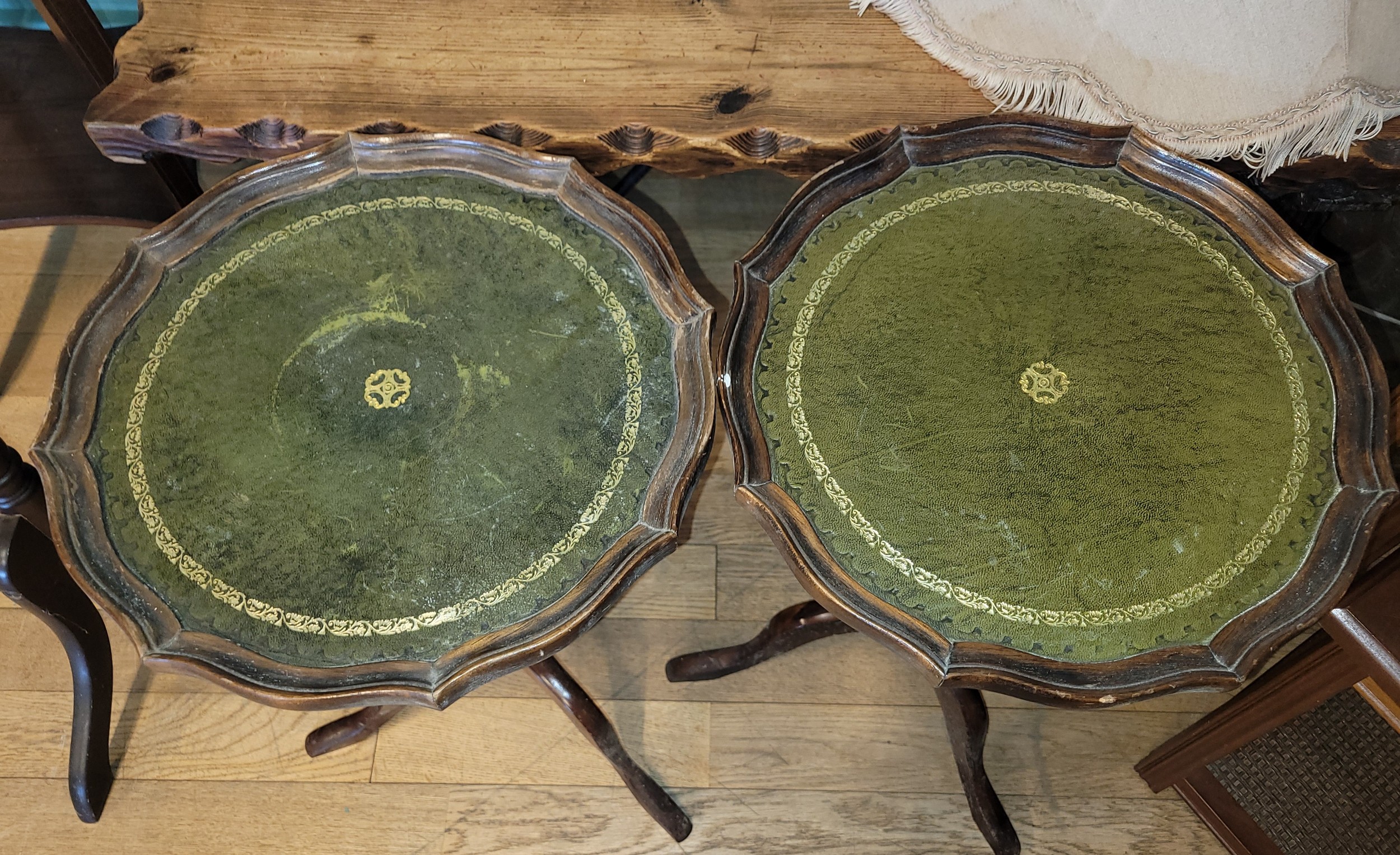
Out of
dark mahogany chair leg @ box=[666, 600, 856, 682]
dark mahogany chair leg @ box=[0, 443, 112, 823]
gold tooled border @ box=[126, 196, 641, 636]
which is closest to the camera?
gold tooled border @ box=[126, 196, 641, 636]

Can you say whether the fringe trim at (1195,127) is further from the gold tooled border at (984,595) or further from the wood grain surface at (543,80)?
the gold tooled border at (984,595)

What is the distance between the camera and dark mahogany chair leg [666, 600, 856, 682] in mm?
1353

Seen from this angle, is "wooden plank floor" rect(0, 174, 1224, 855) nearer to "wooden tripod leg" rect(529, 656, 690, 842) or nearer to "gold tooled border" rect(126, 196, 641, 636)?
"wooden tripod leg" rect(529, 656, 690, 842)

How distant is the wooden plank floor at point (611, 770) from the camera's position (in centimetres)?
140

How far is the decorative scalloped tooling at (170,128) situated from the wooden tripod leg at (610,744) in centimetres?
80

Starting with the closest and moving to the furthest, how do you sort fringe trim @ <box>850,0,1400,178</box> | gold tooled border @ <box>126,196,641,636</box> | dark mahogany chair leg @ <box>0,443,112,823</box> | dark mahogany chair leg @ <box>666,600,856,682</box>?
gold tooled border @ <box>126,196,641,636</box> < dark mahogany chair leg @ <box>0,443,112,823</box> < fringe trim @ <box>850,0,1400,178</box> < dark mahogany chair leg @ <box>666,600,856,682</box>

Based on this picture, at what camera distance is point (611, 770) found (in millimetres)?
1449

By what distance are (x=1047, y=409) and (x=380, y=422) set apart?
0.70m

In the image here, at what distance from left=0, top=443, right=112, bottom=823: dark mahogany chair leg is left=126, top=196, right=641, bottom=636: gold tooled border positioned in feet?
0.56

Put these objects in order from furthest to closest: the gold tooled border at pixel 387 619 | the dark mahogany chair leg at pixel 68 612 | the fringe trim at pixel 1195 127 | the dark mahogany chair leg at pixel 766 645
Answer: the dark mahogany chair leg at pixel 766 645, the fringe trim at pixel 1195 127, the dark mahogany chair leg at pixel 68 612, the gold tooled border at pixel 387 619

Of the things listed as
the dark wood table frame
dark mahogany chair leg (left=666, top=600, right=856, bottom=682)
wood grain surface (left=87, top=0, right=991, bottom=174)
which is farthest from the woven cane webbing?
wood grain surface (left=87, top=0, right=991, bottom=174)

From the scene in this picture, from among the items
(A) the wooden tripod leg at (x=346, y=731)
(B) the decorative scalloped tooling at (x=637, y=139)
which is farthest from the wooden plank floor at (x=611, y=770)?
(B) the decorative scalloped tooling at (x=637, y=139)

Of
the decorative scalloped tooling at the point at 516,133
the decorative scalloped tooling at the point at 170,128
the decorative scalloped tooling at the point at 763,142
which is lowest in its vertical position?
the decorative scalloped tooling at the point at 170,128

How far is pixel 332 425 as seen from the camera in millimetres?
980
